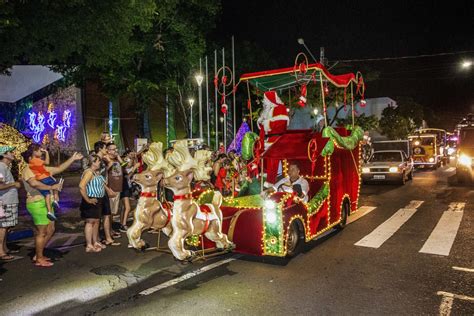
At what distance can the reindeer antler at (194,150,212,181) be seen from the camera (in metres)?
5.49

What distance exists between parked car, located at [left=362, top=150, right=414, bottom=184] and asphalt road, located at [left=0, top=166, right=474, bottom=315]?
29.0 ft

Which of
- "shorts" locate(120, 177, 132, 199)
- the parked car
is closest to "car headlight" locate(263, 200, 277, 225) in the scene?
"shorts" locate(120, 177, 132, 199)

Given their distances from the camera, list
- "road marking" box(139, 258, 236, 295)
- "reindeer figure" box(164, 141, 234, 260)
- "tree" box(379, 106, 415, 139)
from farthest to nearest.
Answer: "tree" box(379, 106, 415, 139)
"reindeer figure" box(164, 141, 234, 260)
"road marking" box(139, 258, 236, 295)

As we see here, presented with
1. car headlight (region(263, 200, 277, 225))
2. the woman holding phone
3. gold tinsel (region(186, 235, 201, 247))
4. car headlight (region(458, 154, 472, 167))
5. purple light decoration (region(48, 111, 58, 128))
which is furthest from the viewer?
purple light decoration (region(48, 111, 58, 128))

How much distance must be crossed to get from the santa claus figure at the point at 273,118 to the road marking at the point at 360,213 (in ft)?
10.5

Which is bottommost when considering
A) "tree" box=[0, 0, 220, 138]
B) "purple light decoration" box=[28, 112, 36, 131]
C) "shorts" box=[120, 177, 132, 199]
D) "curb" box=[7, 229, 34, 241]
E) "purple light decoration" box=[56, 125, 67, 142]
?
"curb" box=[7, 229, 34, 241]

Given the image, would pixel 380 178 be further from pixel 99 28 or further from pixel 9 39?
pixel 9 39

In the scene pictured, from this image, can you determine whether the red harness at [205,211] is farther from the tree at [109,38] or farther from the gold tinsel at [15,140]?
the gold tinsel at [15,140]

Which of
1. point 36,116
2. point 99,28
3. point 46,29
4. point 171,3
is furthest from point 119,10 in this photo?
point 36,116

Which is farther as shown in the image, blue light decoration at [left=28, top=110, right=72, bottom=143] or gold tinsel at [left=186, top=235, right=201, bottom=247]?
blue light decoration at [left=28, top=110, right=72, bottom=143]

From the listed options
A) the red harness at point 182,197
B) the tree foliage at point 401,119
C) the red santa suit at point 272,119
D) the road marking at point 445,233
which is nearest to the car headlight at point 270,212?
the red harness at point 182,197

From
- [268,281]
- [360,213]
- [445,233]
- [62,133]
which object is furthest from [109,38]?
[62,133]

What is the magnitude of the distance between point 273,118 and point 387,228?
3.72 m

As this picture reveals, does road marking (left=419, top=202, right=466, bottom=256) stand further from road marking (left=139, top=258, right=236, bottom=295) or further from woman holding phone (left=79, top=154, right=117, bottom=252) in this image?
woman holding phone (left=79, top=154, right=117, bottom=252)
